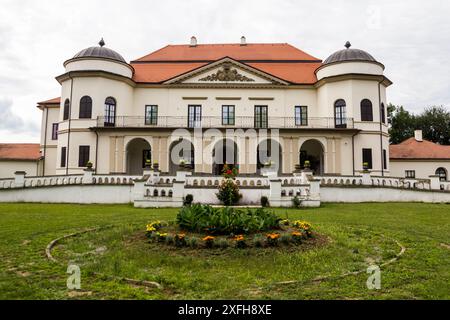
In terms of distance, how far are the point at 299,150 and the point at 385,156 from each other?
703 centimetres

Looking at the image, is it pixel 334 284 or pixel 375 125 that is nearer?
pixel 334 284

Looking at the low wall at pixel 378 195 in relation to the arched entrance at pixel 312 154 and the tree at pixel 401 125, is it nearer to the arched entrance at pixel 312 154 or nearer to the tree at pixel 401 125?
the arched entrance at pixel 312 154

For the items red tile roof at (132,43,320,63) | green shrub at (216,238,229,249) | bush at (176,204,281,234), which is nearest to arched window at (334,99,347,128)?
red tile roof at (132,43,320,63)

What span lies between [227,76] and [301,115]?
7.25 meters

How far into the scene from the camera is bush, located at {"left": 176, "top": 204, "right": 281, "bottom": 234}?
784cm

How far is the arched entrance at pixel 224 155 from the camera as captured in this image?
27984mm

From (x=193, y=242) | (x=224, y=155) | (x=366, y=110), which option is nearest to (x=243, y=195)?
(x=193, y=242)

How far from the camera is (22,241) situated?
802 centimetres

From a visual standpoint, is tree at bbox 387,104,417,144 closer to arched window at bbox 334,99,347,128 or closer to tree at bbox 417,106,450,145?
tree at bbox 417,106,450,145

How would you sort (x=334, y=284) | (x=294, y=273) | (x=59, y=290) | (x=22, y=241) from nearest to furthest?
(x=59, y=290) < (x=334, y=284) < (x=294, y=273) < (x=22, y=241)

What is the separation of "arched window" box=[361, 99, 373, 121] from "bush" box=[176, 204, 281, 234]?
21374 millimetres

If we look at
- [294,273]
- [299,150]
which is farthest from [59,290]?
[299,150]

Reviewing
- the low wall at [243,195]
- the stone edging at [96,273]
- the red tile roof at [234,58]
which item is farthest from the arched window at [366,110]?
the stone edging at [96,273]
